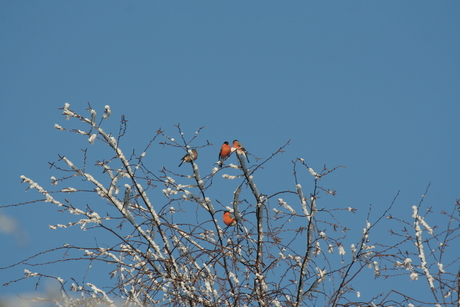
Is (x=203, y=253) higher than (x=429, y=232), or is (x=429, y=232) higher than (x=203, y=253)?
(x=429, y=232)

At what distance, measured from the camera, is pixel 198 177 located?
4270mm

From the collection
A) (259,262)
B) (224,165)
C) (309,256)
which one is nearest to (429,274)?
(309,256)

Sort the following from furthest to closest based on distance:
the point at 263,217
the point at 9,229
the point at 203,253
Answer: the point at 263,217
the point at 203,253
the point at 9,229

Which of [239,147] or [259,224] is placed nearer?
[259,224]

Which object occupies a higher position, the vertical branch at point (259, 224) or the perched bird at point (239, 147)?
the perched bird at point (239, 147)

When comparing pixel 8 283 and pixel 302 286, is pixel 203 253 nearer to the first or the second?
pixel 302 286

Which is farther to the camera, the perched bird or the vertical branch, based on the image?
the perched bird

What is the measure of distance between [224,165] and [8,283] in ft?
6.00

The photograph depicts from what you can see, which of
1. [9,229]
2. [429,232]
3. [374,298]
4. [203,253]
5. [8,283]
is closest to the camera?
[9,229]

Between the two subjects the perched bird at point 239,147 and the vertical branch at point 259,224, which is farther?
the perched bird at point 239,147

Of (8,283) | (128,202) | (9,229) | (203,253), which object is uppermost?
(128,202)

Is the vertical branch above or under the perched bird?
under

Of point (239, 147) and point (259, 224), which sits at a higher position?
point (239, 147)

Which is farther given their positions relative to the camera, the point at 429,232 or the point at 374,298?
the point at 429,232
